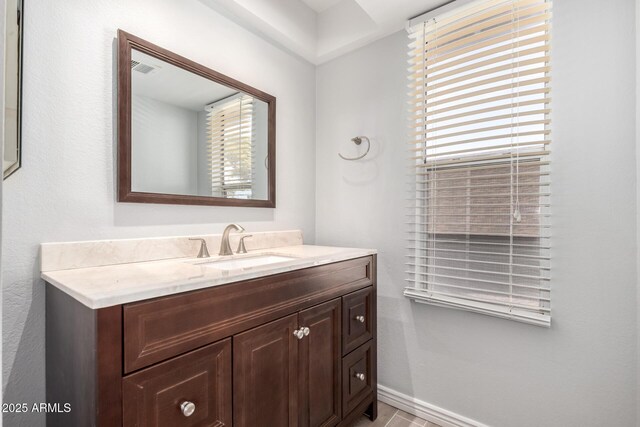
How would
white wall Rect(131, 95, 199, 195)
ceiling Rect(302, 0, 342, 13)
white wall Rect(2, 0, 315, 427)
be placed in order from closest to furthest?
white wall Rect(2, 0, 315, 427), white wall Rect(131, 95, 199, 195), ceiling Rect(302, 0, 342, 13)

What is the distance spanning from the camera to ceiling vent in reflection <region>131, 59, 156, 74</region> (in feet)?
4.72

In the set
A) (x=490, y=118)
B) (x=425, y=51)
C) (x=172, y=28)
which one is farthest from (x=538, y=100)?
(x=172, y=28)

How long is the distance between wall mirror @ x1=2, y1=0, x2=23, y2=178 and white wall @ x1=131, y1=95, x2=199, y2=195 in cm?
37

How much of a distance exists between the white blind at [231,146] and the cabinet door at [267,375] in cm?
83

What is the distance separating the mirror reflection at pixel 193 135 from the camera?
58.1 inches

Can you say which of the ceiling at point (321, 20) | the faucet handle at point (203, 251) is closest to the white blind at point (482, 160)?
the ceiling at point (321, 20)

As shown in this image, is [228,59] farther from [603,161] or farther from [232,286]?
[603,161]

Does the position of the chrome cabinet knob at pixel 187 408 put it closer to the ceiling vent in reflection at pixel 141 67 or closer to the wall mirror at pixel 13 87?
the wall mirror at pixel 13 87

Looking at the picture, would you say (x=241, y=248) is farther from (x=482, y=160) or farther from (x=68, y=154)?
(x=482, y=160)

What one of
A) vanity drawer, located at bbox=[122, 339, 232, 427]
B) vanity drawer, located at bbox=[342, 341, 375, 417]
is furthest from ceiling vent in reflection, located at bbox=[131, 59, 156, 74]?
vanity drawer, located at bbox=[342, 341, 375, 417]

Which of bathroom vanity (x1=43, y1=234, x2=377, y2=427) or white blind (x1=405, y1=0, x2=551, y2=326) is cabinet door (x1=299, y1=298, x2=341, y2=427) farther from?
white blind (x1=405, y1=0, x2=551, y2=326)

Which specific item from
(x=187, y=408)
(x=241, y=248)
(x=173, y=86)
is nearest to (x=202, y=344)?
(x=187, y=408)

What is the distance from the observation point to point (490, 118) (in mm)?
1609

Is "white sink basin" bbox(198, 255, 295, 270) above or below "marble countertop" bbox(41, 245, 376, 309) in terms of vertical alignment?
below
